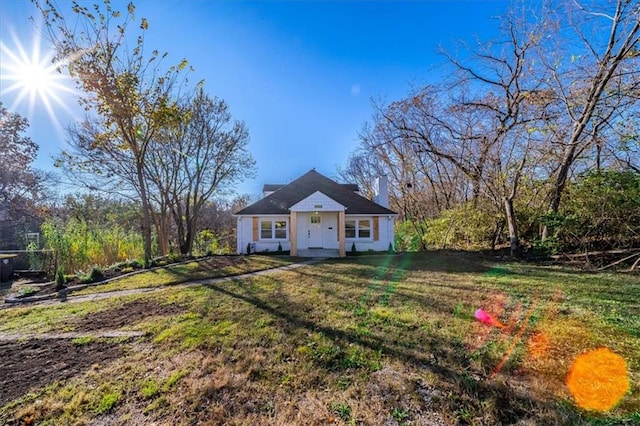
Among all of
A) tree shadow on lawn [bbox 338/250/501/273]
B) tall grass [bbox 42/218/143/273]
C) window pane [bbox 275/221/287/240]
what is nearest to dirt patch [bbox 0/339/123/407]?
tall grass [bbox 42/218/143/273]

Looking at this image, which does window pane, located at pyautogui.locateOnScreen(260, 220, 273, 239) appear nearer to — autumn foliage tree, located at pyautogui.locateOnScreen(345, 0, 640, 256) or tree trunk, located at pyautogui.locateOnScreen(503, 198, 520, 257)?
autumn foliage tree, located at pyautogui.locateOnScreen(345, 0, 640, 256)

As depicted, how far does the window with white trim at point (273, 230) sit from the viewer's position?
1511 centimetres

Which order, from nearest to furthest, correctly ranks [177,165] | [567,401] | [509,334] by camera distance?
[567,401]
[509,334]
[177,165]

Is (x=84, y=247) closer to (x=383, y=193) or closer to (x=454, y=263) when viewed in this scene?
(x=454, y=263)

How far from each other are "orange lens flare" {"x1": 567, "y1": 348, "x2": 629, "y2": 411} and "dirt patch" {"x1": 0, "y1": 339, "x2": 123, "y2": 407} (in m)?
5.03

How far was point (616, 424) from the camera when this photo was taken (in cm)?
210

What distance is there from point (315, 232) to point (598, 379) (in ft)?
42.9

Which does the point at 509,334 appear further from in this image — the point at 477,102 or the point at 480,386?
the point at 477,102

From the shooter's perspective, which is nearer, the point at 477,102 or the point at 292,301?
the point at 292,301

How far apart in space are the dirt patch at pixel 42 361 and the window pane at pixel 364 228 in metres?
12.6

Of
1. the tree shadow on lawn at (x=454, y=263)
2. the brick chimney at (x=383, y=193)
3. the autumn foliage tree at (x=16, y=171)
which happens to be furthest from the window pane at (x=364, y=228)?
the autumn foliage tree at (x=16, y=171)

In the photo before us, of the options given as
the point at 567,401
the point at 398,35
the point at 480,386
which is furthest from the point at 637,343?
the point at 398,35

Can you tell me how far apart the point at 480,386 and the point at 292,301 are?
12.3ft

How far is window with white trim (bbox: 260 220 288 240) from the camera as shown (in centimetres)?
1511
